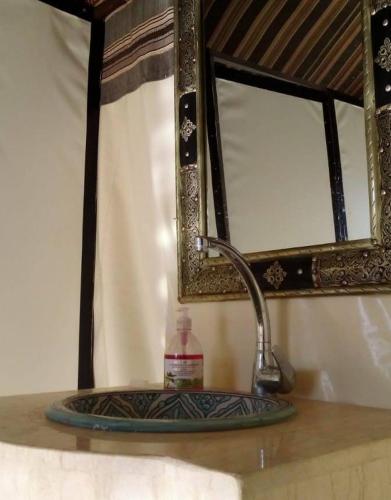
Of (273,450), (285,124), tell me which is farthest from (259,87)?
(273,450)

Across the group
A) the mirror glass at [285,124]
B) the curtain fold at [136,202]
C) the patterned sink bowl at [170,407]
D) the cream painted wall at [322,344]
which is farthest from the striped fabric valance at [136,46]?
the patterned sink bowl at [170,407]

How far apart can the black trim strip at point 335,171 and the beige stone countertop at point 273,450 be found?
0.32 m

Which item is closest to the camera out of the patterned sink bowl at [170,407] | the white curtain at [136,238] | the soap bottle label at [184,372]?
the patterned sink bowl at [170,407]

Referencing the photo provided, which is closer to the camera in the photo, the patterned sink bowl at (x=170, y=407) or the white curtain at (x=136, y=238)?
the patterned sink bowl at (x=170, y=407)

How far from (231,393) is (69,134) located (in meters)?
0.88

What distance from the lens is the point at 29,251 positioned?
54.4 inches

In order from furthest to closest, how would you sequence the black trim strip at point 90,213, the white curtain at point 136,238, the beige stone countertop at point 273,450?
the black trim strip at point 90,213
the white curtain at point 136,238
the beige stone countertop at point 273,450

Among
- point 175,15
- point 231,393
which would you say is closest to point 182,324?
point 231,393

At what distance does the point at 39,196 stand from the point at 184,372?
649 millimetres

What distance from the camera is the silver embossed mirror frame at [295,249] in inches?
34.8

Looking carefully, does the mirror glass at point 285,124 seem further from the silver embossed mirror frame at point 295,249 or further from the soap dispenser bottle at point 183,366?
the soap dispenser bottle at point 183,366

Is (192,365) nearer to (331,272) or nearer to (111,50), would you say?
(331,272)

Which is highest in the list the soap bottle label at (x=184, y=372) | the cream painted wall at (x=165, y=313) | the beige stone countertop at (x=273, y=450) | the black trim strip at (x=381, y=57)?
the black trim strip at (x=381, y=57)

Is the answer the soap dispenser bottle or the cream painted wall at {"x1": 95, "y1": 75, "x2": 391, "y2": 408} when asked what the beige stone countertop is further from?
the soap dispenser bottle
